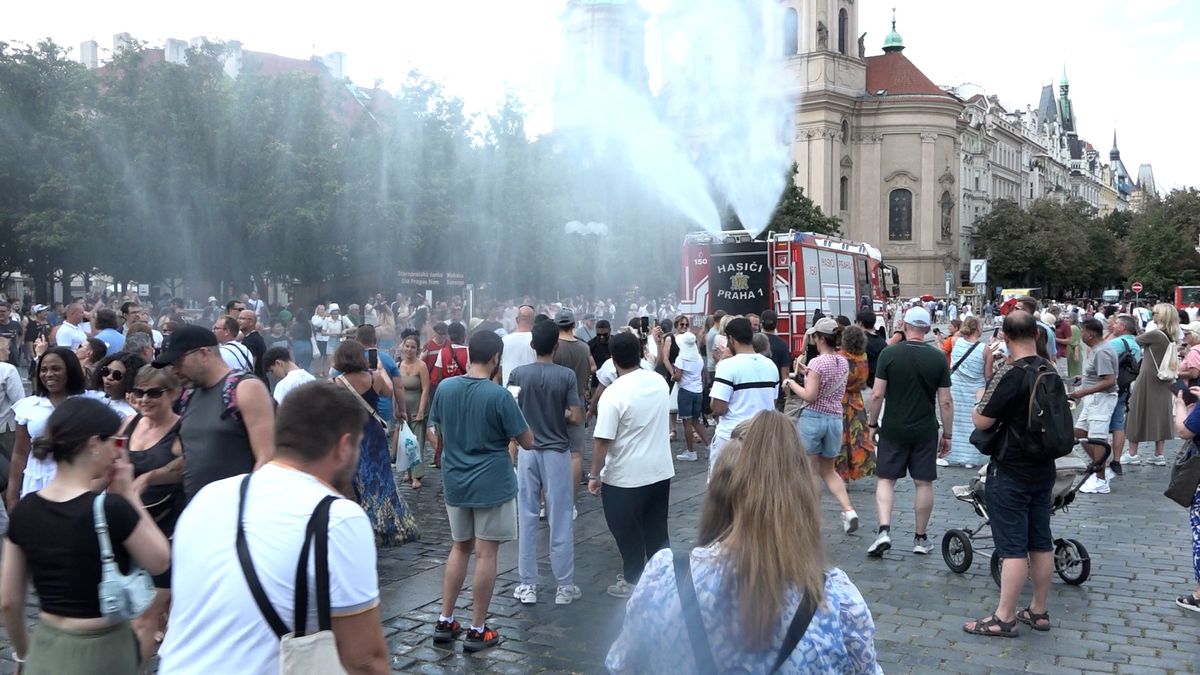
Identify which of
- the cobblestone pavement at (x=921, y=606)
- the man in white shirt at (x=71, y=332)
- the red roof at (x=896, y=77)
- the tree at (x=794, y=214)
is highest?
the red roof at (x=896, y=77)

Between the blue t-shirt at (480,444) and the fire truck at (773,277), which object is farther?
the fire truck at (773,277)

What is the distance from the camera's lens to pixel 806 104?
68.1 metres

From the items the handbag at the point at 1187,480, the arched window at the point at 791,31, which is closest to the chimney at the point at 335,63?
the handbag at the point at 1187,480

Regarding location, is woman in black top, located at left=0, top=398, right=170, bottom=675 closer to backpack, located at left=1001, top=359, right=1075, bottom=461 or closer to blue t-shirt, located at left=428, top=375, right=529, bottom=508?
blue t-shirt, located at left=428, top=375, right=529, bottom=508

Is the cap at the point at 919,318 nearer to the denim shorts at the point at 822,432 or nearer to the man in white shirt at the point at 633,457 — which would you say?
the denim shorts at the point at 822,432

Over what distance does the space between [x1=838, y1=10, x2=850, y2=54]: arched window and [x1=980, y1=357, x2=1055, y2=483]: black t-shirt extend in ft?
227

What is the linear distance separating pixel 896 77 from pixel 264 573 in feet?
260

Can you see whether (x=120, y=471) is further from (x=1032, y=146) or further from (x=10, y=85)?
(x=1032, y=146)

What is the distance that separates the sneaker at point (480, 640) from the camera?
5.32 metres

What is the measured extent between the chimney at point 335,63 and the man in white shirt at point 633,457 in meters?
31.0

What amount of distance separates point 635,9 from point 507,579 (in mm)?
34942

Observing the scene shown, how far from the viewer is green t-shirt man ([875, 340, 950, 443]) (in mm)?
7074

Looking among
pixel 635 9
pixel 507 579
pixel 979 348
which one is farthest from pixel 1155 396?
pixel 635 9

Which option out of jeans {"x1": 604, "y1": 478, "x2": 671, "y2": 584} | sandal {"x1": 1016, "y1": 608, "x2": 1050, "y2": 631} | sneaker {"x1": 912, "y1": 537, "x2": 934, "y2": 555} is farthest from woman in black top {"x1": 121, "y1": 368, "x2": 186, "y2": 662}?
sneaker {"x1": 912, "y1": 537, "x2": 934, "y2": 555}
